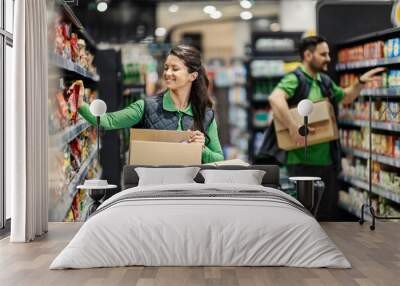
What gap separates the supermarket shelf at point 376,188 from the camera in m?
8.19

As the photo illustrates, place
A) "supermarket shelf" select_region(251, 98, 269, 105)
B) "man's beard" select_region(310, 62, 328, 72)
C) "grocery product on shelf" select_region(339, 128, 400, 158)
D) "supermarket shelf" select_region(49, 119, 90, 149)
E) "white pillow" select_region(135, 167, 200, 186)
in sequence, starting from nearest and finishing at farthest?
"white pillow" select_region(135, 167, 200, 186), "supermarket shelf" select_region(49, 119, 90, 149), "grocery product on shelf" select_region(339, 128, 400, 158), "man's beard" select_region(310, 62, 328, 72), "supermarket shelf" select_region(251, 98, 269, 105)

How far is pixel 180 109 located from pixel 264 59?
128 cm

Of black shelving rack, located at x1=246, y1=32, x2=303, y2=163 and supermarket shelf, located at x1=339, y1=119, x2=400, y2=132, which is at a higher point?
black shelving rack, located at x1=246, y1=32, x2=303, y2=163

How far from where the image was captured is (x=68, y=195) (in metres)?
8.01

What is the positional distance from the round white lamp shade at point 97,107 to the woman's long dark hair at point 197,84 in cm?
92

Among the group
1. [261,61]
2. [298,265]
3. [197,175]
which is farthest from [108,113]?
[298,265]

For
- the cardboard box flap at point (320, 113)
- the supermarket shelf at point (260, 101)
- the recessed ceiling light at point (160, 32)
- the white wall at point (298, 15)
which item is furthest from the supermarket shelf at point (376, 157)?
the recessed ceiling light at point (160, 32)

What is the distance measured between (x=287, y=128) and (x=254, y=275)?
3.44 metres

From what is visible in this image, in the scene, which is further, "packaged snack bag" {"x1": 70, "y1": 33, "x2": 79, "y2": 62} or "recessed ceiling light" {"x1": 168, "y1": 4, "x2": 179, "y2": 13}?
"recessed ceiling light" {"x1": 168, "y1": 4, "x2": 179, "y2": 13}

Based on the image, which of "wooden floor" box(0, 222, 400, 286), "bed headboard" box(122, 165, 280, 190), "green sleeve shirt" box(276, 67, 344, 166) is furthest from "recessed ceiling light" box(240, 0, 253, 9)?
→ "wooden floor" box(0, 222, 400, 286)

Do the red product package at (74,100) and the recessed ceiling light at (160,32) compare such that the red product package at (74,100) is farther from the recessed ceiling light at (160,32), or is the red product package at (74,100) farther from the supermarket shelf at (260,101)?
the supermarket shelf at (260,101)

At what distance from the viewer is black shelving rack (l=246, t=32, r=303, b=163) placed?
8656mm

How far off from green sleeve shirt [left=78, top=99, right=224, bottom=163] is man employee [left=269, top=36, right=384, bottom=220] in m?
0.80

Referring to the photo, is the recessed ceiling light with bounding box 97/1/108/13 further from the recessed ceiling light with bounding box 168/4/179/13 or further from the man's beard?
the man's beard
